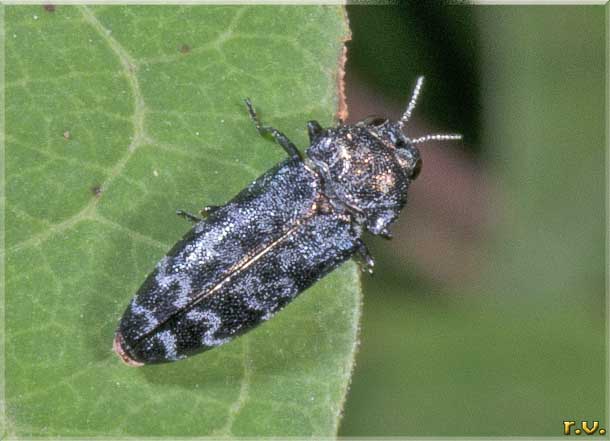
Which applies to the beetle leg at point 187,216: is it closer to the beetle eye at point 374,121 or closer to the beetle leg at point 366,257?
the beetle leg at point 366,257

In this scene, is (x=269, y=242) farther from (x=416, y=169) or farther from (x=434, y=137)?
(x=434, y=137)

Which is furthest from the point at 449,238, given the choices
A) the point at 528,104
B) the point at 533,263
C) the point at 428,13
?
the point at 428,13

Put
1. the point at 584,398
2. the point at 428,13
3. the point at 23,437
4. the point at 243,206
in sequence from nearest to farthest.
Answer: the point at 23,437
the point at 243,206
the point at 584,398
the point at 428,13

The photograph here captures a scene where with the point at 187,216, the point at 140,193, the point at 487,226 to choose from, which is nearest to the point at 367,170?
the point at 187,216

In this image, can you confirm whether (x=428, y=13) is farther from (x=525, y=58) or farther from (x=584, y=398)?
(x=584, y=398)

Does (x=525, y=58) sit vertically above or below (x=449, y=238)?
above

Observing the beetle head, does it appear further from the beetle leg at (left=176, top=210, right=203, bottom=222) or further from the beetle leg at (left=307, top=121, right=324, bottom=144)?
the beetle leg at (left=176, top=210, right=203, bottom=222)

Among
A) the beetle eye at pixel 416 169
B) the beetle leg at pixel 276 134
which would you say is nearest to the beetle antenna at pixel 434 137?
the beetle eye at pixel 416 169
